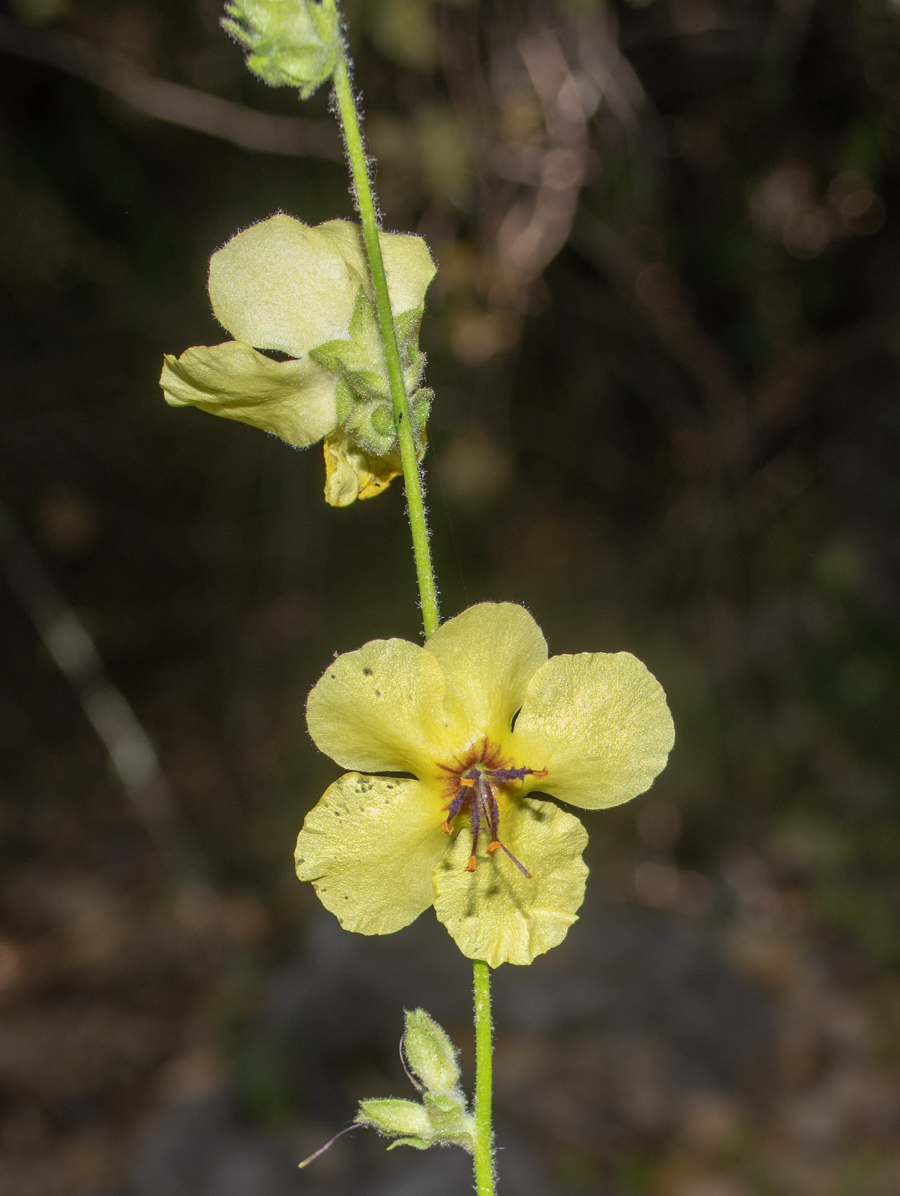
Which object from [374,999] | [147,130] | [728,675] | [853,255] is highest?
[147,130]

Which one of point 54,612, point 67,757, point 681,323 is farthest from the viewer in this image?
point 67,757

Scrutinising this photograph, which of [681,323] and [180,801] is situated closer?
[681,323]

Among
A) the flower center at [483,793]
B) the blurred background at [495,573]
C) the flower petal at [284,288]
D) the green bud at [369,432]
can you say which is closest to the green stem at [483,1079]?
the flower center at [483,793]

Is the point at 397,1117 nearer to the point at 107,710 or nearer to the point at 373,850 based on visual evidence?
the point at 373,850

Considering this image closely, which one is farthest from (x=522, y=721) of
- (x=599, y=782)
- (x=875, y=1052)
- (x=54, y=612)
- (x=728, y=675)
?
(x=54, y=612)

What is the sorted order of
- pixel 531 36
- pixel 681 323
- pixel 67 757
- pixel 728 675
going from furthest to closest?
pixel 67 757 < pixel 728 675 < pixel 681 323 < pixel 531 36

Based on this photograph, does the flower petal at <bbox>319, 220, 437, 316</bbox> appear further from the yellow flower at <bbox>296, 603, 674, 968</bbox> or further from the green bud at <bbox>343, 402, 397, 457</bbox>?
the yellow flower at <bbox>296, 603, 674, 968</bbox>

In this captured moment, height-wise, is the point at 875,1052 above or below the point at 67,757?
below

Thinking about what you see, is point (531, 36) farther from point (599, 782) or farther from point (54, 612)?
point (599, 782)

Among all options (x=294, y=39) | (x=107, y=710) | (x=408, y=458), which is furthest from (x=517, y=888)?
(x=107, y=710)
